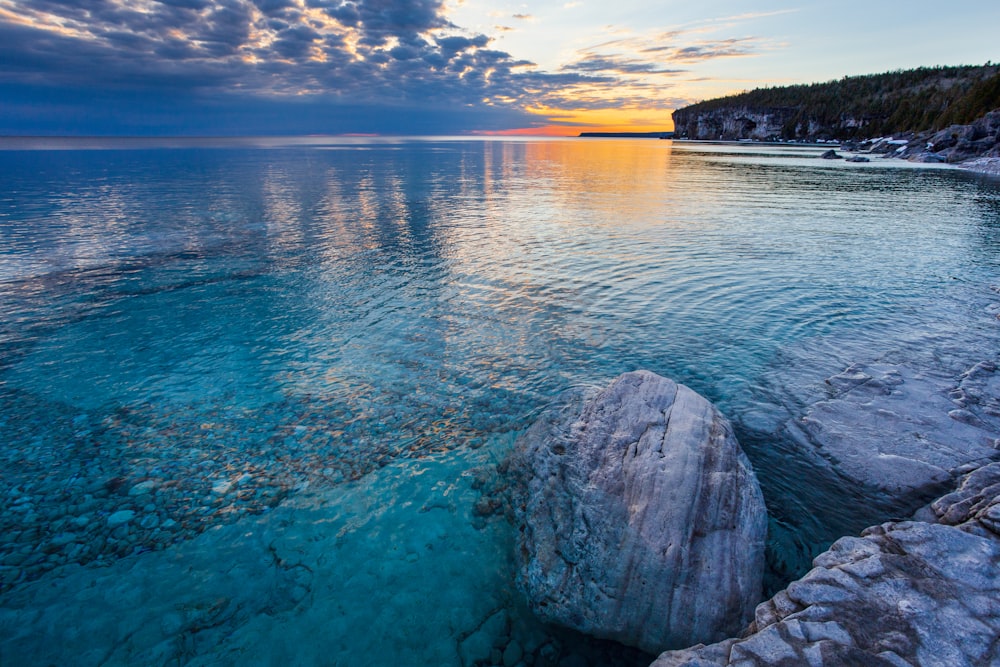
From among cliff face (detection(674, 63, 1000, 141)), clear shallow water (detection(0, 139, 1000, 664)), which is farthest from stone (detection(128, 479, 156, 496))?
cliff face (detection(674, 63, 1000, 141))

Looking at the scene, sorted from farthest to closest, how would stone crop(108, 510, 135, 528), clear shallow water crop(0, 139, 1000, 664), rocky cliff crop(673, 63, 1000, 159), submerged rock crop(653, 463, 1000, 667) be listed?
rocky cliff crop(673, 63, 1000, 159)
clear shallow water crop(0, 139, 1000, 664)
stone crop(108, 510, 135, 528)
submerged rock crop(653, 463, 1000, 667)

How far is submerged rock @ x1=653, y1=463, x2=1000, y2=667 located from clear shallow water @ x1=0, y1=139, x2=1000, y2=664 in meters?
1.82

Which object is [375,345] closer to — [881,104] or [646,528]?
[646,528]

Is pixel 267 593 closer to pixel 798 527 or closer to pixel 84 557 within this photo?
pixel 84 557

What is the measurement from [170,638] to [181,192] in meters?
49.8

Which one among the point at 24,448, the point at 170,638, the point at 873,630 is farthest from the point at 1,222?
the point at 873,630

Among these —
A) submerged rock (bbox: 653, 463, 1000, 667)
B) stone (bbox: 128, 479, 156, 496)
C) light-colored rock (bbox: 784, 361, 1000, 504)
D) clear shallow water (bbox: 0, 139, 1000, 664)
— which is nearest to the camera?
submerged rock (bbox: 653, 463, 1000, 667)

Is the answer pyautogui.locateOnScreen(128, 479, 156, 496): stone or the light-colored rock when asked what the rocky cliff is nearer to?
the light-colored rock

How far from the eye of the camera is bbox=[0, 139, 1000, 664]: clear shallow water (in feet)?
26.1

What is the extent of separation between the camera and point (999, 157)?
63.1m

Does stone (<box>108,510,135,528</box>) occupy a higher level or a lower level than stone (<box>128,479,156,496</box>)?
lower

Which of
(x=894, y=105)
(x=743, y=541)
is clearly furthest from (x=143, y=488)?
(x=894, y=105)

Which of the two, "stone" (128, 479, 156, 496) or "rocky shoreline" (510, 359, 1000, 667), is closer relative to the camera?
"rocky shoreline" (510, 359, 1000, 667)

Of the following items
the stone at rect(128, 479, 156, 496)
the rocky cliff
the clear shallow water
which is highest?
the rocky cliff
